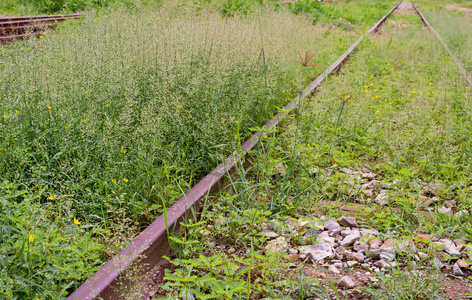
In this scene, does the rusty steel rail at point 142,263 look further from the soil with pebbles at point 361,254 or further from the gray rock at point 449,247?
the gray rock at point 449,247

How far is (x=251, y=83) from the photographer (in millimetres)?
4781

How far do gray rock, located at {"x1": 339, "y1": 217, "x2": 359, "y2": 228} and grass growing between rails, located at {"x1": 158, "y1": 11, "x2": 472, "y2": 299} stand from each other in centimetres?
5

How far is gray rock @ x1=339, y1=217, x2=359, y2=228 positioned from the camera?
2.92 metres

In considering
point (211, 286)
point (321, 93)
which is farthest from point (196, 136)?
point (321, 93)

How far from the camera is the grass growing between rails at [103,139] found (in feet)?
6.91

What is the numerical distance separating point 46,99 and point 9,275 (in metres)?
2.08

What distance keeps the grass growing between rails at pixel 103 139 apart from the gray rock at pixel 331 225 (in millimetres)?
1087

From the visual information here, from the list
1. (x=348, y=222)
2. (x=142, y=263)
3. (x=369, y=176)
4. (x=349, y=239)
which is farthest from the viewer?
(x=369, y=176)

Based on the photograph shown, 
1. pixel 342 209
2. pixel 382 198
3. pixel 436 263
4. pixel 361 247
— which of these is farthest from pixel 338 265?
pixel 382 198

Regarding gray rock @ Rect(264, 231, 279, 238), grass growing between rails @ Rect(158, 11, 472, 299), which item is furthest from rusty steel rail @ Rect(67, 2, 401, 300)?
gray rock @ Rect(264, 231, 279, 238)

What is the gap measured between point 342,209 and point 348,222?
32 cm

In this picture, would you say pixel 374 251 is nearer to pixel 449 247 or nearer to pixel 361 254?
pixel 361 254

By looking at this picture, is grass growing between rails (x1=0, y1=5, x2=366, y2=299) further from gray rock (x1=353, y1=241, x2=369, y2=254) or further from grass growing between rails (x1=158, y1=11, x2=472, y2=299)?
gray rock (x1=353, y1=241, x2=369, y2=254)

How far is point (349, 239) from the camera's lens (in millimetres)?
2680
